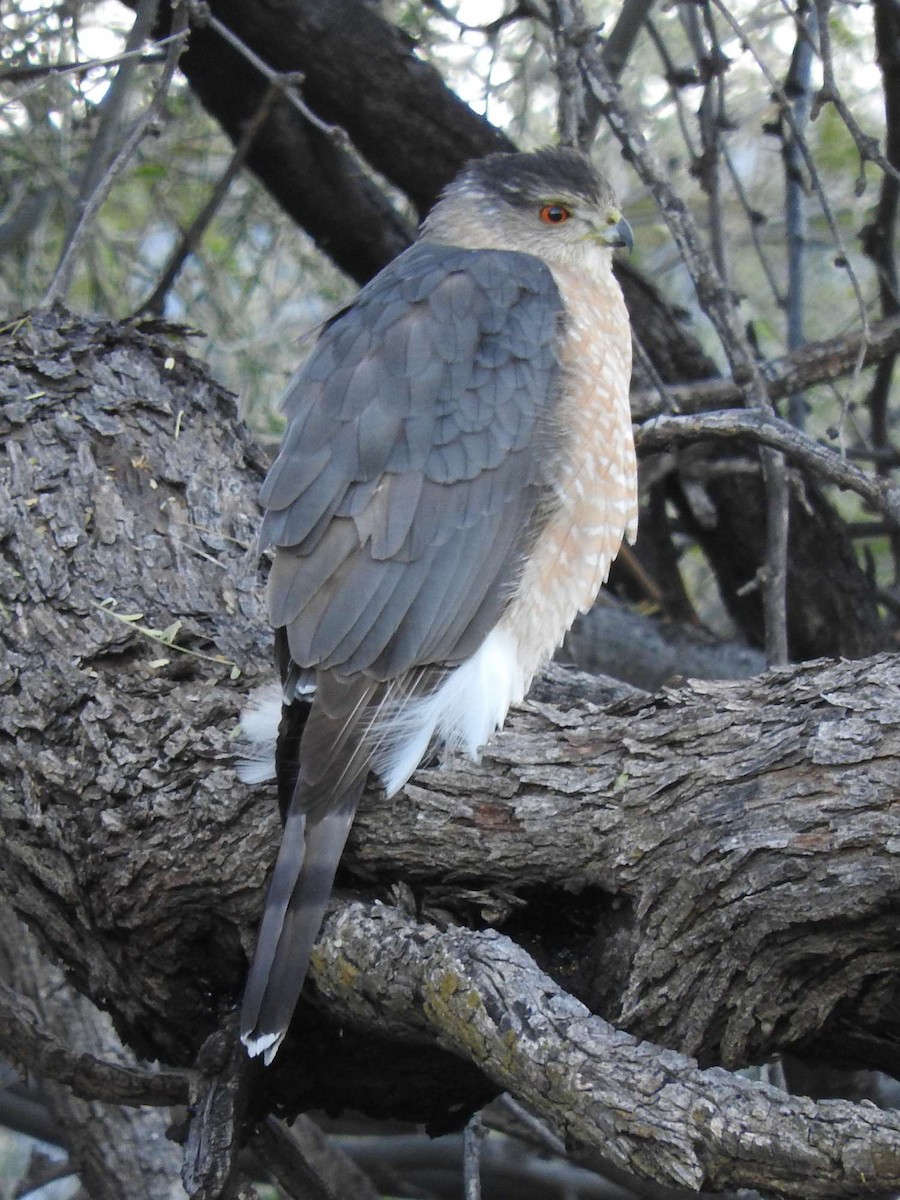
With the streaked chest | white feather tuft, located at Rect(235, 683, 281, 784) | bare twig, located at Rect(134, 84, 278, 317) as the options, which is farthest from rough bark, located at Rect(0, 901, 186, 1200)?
bare twig, located at Rect(134, 84, 278, 317)

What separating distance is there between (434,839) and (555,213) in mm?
2155

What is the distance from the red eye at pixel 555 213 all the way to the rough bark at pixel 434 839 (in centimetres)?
132

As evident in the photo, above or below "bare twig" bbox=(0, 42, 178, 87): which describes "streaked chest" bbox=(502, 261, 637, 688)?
below

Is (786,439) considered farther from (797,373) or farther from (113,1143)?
(113,1143)

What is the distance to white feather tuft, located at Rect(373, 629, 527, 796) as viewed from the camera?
124 inches

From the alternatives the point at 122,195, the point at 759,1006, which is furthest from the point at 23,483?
the point at 122,195

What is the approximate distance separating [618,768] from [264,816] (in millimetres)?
789

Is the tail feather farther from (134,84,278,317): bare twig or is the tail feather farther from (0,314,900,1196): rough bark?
(134,84,278,317): bare twig

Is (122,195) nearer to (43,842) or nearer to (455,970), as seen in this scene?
(43,842)

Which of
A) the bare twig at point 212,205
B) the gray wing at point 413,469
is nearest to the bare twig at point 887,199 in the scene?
the gray wing at point 413,469

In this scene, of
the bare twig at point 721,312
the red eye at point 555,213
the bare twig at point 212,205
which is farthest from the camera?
the bare twig at point 212,205

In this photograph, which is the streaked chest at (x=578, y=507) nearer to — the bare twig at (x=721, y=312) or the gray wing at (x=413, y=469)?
the gray wing at (x=413, y=469)

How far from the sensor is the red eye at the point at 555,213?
4.29 meters

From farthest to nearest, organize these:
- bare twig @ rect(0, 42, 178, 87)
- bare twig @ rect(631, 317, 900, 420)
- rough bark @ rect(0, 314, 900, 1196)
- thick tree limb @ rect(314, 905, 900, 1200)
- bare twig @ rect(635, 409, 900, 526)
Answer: bare twig @ rect(631, 317, 900, 420), bare twig @ rect(0, 42, 178, 87), bare twig @ rect(635, 409, 900, 526), rough bark @ rect(0, 314, 900, 1196), thick tree limb @ rect(314, 905, 900, 1200)
